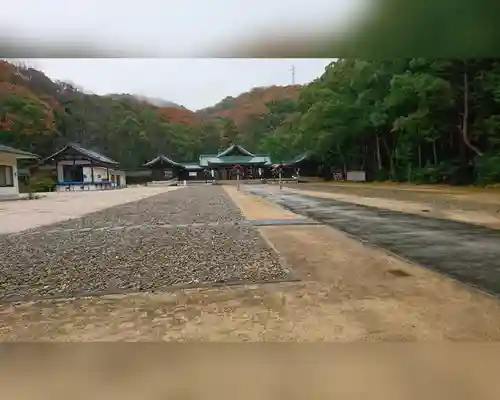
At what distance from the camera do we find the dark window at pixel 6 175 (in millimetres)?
19641

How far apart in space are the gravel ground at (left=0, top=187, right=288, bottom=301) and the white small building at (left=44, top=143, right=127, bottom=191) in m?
27.1

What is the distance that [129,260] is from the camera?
519 cm

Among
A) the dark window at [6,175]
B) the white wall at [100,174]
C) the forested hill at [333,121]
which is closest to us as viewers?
the forested hill at [333,121]

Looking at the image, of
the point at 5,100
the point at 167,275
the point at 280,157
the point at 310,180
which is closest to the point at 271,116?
the point at 280,157

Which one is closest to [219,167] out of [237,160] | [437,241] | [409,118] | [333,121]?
[237,160]

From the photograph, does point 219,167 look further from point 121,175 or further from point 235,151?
point 121,175

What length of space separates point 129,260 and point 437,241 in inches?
154

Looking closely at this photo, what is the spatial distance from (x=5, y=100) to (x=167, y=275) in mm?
29610

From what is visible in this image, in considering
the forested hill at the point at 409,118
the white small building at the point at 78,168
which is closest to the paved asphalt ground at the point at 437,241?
the forested hill at the point at 409,118

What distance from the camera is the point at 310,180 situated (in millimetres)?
42219

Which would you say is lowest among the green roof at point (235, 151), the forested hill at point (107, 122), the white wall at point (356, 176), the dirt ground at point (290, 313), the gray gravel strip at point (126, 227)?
the gray gravel strip at point (126, 227)

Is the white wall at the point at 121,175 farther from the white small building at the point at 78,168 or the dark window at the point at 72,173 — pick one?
the dark window at the point at 72,173

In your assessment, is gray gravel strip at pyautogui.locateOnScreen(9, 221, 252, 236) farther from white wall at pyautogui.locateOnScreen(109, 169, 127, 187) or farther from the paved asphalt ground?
white wall at pyautogui.locateOnScreen(109, 169, 127, 187)

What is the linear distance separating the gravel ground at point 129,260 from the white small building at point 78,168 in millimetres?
27073
